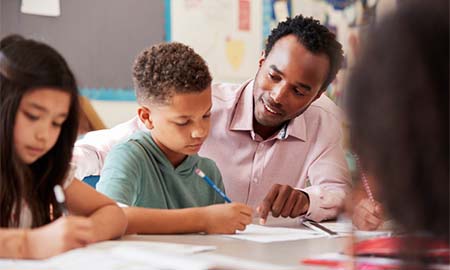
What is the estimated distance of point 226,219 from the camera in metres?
0.91

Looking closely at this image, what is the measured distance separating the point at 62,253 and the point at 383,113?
418 millimetres

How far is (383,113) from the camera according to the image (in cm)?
37

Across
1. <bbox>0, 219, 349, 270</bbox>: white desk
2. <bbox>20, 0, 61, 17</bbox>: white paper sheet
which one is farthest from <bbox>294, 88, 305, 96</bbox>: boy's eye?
<bbox>20, 0, 61, 17</bbox>: white paper sheet

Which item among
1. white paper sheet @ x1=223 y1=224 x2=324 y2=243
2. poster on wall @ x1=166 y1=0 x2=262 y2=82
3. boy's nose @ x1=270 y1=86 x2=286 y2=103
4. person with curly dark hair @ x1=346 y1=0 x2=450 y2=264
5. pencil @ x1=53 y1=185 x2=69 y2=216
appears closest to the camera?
person with curly dark hair @ x1=346 y1=0 x2=450 y2=264

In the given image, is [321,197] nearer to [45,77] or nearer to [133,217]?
[133,217]

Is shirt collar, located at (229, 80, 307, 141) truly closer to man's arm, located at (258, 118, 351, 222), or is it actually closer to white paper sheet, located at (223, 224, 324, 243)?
man's arm, located at (258, 118, 351, 222)

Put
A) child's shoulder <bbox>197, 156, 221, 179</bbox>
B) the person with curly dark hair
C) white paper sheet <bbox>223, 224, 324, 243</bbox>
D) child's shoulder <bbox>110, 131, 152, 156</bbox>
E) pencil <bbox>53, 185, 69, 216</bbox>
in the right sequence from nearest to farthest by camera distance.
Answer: the person with curly dark hair < pencil <bbox>53, 185, 69, 216</bbox> < white paper sheet <bbox>223, 224, 324, 243</bbox> < child's shoulder <bbox>110, 131, 152, 156</bbox> < child's shoulder <bbox>197, 156, 221, 179</bbox>

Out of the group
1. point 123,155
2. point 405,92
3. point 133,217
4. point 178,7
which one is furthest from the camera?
point 178,7

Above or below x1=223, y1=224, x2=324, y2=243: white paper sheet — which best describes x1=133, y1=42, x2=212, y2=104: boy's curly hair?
above

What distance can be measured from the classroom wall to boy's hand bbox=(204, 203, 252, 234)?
2.54 ft

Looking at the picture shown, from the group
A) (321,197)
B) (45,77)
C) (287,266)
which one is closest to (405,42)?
(287,266)

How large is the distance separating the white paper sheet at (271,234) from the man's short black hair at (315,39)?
19.5 inches

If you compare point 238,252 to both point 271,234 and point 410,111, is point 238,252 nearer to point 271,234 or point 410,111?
point 271,234

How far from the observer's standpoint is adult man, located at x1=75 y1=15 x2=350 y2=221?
1354 mm
